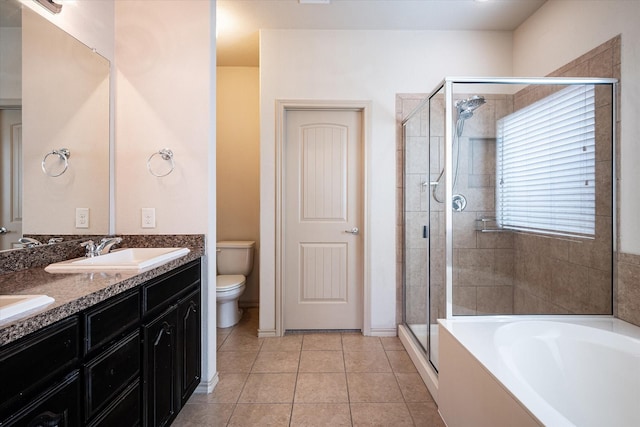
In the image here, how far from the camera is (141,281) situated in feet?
4.17

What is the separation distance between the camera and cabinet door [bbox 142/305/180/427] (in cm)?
132

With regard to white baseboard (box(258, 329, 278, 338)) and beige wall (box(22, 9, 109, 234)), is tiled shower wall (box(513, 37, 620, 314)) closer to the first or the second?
white baseboard (box(258, 329, 278, 338))

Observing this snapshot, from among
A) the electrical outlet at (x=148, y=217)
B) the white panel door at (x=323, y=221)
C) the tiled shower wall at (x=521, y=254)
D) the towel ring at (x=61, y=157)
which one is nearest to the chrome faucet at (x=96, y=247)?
the electrical outlet at (x=148, y=217)

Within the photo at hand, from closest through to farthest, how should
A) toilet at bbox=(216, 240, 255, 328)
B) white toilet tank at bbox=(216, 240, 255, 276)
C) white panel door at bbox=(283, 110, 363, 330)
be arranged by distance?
1. white panel door at bbox=(283, 110, 363, 330)
2. toilet at bbox=(216, 240, 255, 328)
3. white toilet tank at bbox=(216, 240, 255, 276)

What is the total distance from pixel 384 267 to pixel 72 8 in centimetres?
269

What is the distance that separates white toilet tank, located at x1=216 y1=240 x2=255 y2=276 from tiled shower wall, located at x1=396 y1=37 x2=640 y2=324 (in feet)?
6.16

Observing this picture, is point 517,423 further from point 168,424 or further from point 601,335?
point 168,424

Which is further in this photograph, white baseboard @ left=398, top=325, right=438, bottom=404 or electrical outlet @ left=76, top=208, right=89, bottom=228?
white baseboard @ left=398, top=325, right=438, bottom=404

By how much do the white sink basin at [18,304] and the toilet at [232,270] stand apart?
198 cm

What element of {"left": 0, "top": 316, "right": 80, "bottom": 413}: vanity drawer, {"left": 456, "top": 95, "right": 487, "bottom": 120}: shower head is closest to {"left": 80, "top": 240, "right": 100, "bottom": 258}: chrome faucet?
{"left": 0, "top": 316, "right": 80, "bottom": 413}: vanity drawer

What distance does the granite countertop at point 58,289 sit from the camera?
0.76 m

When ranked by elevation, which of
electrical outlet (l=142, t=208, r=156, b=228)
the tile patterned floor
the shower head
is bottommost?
the tile patterned floor

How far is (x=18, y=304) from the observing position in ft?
→ 2.60

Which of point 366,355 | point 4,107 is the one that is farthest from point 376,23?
point 366,355
